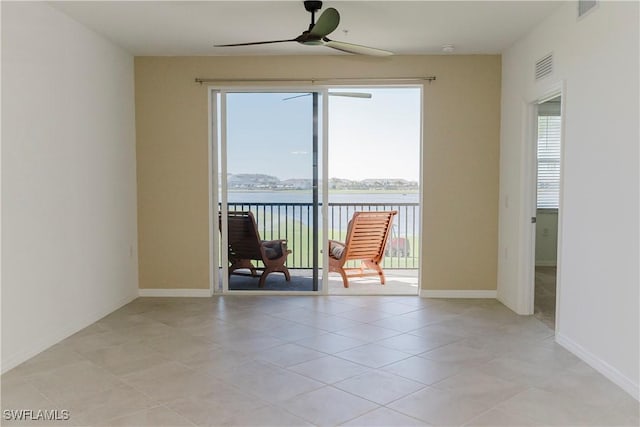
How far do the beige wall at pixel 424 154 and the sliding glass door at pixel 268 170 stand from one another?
0.23 metres

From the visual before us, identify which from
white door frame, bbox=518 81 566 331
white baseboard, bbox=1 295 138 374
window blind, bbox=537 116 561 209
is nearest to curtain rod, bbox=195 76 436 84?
white door frame, bbox=518 81 566 331

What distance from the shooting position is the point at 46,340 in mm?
3607

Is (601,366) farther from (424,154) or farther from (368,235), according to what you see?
(368,235)

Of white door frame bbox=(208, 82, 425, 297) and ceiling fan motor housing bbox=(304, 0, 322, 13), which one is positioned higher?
ceiling fan motor housing bbox=(304, 0, 322, 13)

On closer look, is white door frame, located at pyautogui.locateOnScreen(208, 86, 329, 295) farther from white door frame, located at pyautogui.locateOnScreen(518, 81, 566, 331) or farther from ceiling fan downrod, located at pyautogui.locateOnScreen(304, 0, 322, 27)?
white door frame, located at pyautogui.locateOnScreen(518, 81, 566, 331)

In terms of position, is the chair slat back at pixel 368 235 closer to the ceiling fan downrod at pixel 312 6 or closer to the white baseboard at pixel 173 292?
the white baseboard at pixel 173 292

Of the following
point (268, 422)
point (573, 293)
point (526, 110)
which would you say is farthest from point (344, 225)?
point (268, 422)

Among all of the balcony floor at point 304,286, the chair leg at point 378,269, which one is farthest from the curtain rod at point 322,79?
the chair leg at point 378,269

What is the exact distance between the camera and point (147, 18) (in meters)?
3.97

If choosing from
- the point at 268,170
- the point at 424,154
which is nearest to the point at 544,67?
the point at 424,154

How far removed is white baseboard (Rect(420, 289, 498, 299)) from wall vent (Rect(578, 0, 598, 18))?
9.38ft

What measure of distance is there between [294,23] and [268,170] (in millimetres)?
1654

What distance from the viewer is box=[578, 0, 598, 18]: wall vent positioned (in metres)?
3.22

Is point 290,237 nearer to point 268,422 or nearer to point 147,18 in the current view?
point 147,18
